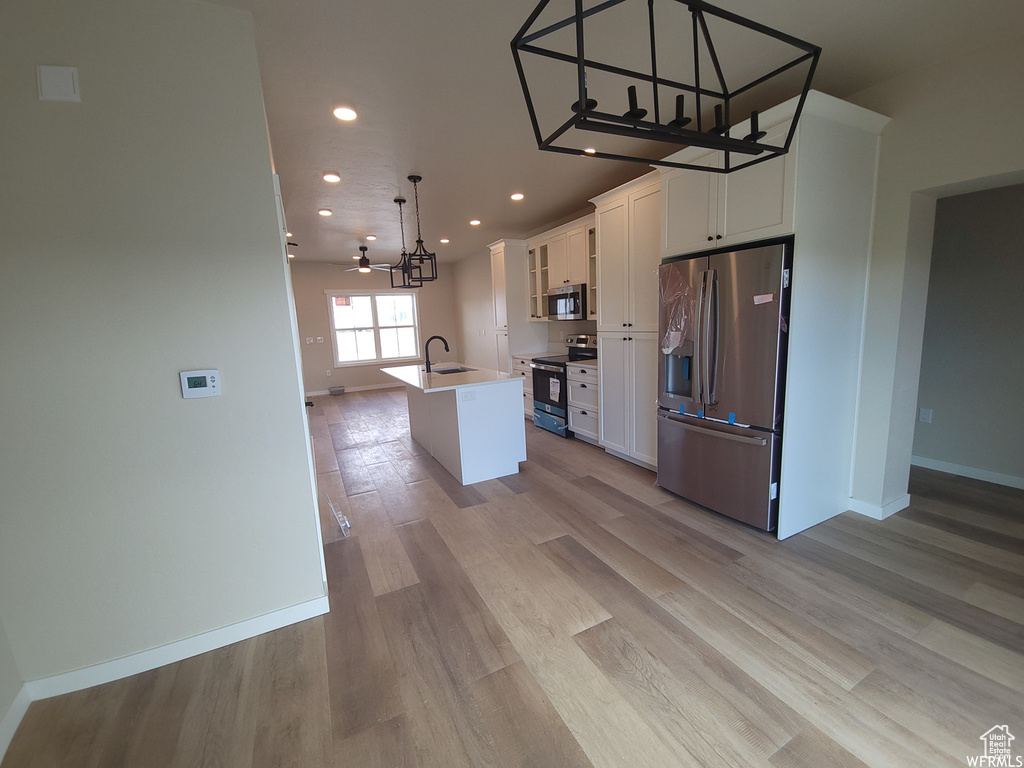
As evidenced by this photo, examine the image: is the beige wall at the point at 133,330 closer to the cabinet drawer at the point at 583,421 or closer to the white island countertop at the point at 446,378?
the white island countertop at the point at 446,378

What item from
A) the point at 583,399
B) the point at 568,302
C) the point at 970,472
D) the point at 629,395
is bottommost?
the point at 970,472

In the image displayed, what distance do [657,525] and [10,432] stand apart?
3122 millimetres

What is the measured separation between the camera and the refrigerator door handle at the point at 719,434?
2445 mm

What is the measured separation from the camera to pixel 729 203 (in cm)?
247

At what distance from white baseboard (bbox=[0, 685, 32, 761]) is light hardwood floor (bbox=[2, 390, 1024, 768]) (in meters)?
0.03

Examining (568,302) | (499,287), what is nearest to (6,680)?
(568,302)

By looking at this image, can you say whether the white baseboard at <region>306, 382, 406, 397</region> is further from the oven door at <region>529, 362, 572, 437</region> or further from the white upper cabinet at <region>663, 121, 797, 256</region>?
the white upper cabinet at <region>663, 121, 797, 256</region>

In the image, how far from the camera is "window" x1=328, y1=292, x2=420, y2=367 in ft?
27.5

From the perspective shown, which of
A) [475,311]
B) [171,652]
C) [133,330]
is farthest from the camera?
[475,311]

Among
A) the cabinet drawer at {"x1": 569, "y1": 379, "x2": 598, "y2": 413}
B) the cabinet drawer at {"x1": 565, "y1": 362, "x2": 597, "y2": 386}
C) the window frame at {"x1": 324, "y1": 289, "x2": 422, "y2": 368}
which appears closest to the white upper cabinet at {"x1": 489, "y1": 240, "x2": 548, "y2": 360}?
the cabinet drawer at {"x1": 565, "y1": 362, "x2": 597, "y2": 386}

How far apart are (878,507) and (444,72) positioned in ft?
12.0

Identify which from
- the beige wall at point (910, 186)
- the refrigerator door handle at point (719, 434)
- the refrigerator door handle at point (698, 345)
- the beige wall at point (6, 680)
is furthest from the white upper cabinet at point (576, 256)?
the beige wall at point (6, 680)

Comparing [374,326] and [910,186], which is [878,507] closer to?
[910,186]

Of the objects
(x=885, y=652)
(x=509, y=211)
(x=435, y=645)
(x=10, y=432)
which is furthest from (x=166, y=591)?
(x=509, y=211)
